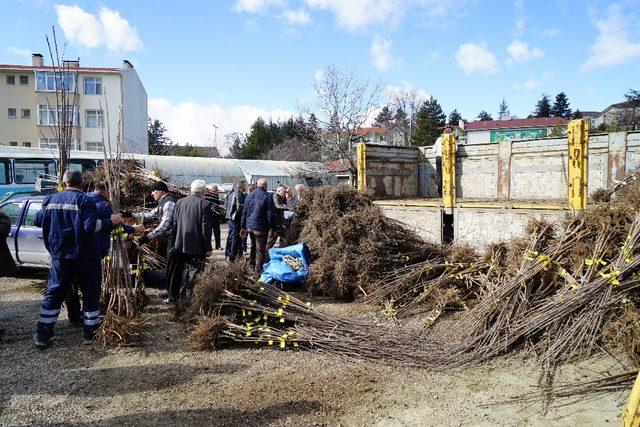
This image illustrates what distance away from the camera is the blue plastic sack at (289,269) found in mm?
7426

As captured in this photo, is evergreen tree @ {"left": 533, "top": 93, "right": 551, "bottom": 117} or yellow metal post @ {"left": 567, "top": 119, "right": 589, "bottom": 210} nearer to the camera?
yellow metal post @ {"left": 567, "top": 119, "right": 589, "bottom": 210}

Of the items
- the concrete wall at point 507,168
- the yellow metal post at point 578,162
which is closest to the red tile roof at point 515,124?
the concrete wall at point 507,168

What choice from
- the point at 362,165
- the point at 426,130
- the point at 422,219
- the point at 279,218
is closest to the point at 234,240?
the point at 279,218

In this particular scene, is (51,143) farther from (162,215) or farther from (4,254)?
(4,254)

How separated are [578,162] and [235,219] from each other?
633cm

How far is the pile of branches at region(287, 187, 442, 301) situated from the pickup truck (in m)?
4.63

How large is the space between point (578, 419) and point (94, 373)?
14.2 ft

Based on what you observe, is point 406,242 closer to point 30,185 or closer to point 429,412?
point 429,412

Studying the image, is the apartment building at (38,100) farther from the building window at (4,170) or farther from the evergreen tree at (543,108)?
the evergreen tree at (543,108)

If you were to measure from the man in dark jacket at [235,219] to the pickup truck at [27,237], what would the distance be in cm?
333

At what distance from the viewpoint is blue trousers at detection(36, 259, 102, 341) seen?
514 centimetres

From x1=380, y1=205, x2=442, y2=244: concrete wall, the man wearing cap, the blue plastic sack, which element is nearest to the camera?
the man wearing cap

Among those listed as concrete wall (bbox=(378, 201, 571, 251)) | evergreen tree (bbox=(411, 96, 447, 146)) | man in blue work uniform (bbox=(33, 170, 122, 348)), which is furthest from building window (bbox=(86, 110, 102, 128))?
man in blue work uniform (bbox=(33, 170, 122, 348))

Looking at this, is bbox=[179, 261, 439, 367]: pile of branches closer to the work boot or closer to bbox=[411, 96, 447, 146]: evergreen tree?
the work boot
